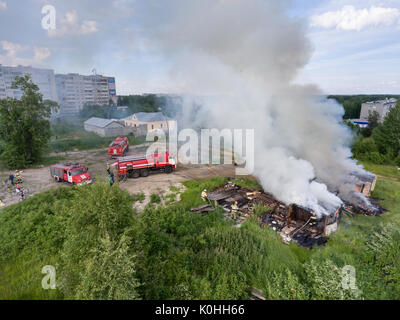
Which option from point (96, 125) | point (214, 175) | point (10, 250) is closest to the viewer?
point (10, 250)

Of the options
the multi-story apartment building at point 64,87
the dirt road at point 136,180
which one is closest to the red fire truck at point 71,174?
the dirt road at point 136,180

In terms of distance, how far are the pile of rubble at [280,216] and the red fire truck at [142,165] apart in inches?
224

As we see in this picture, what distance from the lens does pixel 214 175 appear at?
731 inches

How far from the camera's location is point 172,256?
8.12 meters

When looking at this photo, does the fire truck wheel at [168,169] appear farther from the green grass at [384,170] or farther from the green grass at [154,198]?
the green grass at [384,170]

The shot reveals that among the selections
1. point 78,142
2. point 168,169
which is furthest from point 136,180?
point 78,142

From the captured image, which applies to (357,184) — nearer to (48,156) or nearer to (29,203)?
(29,203)

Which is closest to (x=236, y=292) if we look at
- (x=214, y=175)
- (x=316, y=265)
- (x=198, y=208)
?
(x=316, y=265)

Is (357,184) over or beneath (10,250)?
over

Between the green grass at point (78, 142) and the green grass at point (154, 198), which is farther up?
the green grass at point (78, 142)

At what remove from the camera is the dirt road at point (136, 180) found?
49.5 feet

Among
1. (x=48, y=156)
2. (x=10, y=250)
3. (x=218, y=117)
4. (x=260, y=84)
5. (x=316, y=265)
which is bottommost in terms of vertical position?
(x=10, y=250)
